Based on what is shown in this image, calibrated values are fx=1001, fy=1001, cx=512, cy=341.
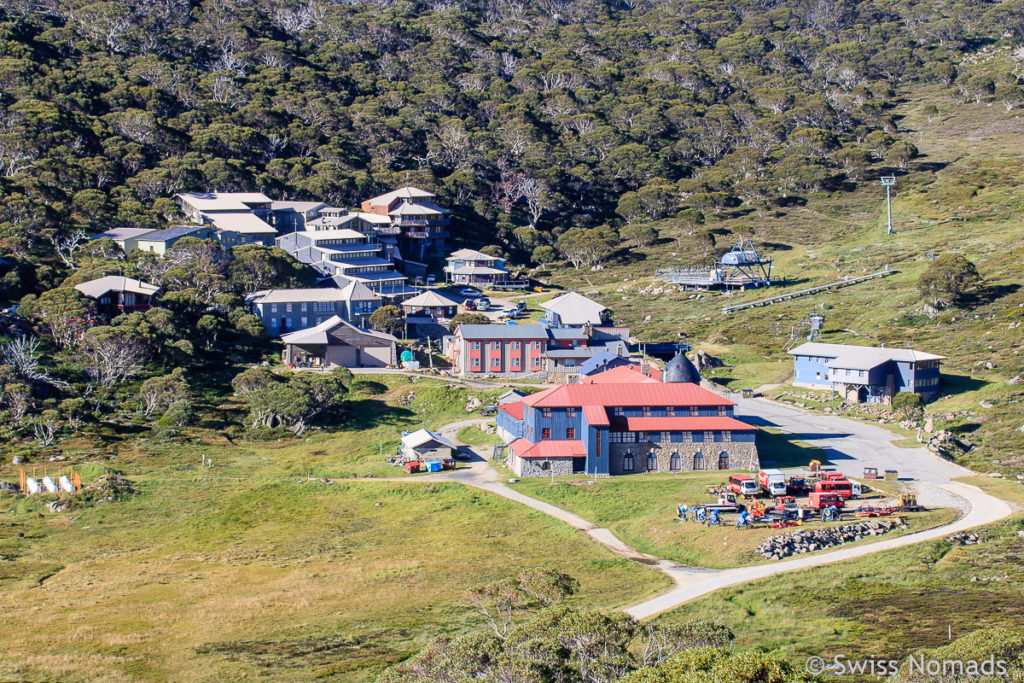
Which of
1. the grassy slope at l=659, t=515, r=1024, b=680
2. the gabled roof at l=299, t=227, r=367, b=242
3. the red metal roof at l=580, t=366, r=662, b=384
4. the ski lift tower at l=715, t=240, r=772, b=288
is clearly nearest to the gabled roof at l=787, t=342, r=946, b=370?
the red metal roof at l=580, t=366, r=662, b=384

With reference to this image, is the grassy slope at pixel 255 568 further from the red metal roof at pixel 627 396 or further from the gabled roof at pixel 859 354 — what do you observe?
the gabled roof at pixel 859 354

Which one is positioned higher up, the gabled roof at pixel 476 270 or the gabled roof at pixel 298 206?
the gabled roof at pixel 298 206

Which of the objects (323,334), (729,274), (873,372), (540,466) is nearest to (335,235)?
(323,334)

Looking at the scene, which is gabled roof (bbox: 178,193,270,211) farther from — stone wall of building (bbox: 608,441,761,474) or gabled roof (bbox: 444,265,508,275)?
stone wall of building (bbox: 608,441,761,474)

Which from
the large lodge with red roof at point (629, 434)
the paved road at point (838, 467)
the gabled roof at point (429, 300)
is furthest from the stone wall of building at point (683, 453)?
the gabled roof at point (429, 300)

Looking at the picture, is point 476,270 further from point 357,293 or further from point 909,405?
point 909,405
